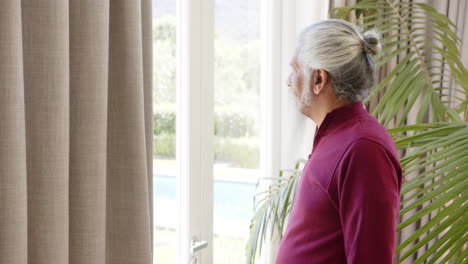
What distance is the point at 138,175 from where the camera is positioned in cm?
124

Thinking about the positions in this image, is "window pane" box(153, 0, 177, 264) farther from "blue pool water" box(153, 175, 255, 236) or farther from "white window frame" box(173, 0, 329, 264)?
"blue pool water" box(153, 175, 255, 236)

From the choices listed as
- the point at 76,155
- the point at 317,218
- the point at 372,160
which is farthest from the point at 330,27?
the point at 76,155

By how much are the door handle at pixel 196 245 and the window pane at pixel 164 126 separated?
3.3 inches

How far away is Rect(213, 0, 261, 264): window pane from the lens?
2.28 meters

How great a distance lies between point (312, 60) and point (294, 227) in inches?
17.3

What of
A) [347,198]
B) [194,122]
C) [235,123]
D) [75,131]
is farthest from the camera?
[235,123]

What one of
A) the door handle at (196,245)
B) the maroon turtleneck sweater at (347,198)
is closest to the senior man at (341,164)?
the maroon turtleneck sweater at (347,198)

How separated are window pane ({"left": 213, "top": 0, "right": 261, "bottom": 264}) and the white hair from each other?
753 millimetres

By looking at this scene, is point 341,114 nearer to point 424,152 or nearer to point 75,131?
point 424,152

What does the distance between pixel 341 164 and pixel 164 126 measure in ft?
2.48

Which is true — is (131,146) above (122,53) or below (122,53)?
below

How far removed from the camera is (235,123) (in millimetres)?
2389

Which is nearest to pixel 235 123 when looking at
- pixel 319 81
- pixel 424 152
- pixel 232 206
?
pixel 232 206

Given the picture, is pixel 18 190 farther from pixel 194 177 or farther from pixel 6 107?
pixel 194 177
